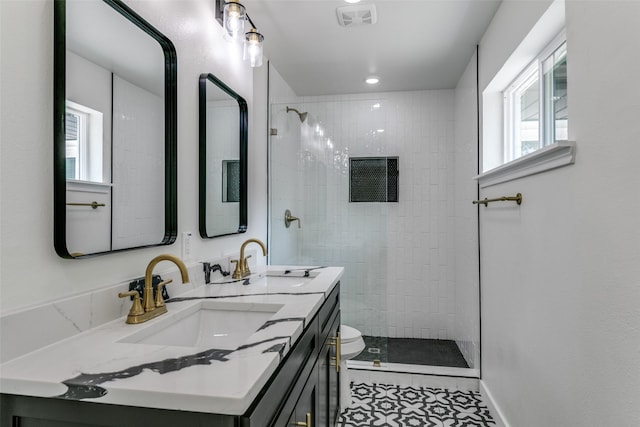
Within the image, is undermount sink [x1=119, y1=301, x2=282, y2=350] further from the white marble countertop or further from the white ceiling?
the white ceiling

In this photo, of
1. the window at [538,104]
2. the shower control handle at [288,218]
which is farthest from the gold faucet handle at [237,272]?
the window at [538,104]

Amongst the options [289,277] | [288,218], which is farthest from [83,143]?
[288,218]

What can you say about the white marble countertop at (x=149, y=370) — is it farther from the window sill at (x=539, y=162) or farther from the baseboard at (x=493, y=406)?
the baseboard at (x=493, y=406)

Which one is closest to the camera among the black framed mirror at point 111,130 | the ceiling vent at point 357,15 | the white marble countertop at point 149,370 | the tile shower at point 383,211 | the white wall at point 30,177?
the white marble countertop at point 149,370

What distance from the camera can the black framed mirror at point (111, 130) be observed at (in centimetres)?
97

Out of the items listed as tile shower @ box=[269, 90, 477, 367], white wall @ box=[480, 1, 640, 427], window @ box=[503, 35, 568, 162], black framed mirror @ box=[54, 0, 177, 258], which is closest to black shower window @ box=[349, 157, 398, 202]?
tile shower @ box=[269, 90, 477, 367]

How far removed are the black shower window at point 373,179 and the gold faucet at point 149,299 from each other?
2255 mm

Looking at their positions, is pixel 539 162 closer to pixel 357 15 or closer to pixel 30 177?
pixel 357 15

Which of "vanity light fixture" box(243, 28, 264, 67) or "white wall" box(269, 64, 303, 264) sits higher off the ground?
"vanity light fixture" box(243, 28, 264, 67)

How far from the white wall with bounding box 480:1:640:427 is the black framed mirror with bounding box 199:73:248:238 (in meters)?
1.43

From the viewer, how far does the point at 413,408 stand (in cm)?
238

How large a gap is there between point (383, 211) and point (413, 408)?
5.12 feet

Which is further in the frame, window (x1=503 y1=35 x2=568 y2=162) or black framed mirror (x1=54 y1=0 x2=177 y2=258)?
window (x1=503 y1=35 x2=568 y2=162)

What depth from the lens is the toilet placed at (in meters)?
2.29
